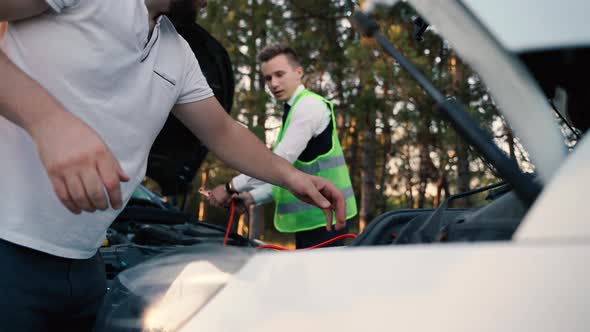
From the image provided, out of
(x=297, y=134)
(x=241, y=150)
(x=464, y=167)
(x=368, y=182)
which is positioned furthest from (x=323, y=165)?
(x=368, y=182)

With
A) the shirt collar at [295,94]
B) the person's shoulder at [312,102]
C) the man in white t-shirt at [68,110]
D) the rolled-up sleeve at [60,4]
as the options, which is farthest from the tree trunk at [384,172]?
the rolled-up sleeve at [60,4]

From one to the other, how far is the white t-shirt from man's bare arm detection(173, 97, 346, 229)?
0.93ft

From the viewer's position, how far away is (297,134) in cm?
338

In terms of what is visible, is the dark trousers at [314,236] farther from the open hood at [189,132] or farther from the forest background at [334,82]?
the forest background at [334,82]

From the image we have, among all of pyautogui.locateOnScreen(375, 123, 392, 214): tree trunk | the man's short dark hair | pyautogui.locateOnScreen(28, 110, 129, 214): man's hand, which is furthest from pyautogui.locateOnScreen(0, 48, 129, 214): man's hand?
pyautogui.locateOnScreen(375, 123, 392, 214): tree trunk

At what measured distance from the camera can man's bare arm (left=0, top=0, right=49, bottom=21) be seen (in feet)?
3.52

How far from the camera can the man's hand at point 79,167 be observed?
35.1 inches

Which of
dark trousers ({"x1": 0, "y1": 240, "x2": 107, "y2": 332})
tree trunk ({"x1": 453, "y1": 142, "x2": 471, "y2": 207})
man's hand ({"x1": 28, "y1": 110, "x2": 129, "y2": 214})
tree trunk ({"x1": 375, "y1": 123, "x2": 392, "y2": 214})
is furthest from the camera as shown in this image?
tree trunk ({"x1": 375, "y1": 123, "x2": 392, "y2": 214})

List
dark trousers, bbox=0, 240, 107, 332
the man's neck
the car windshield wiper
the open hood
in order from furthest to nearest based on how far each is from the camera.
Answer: the open hood < the man's neck < dark trousers, bbox=0, 240, 107, 332 < the car windshield wiper

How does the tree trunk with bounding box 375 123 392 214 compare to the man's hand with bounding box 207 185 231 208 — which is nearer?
the man's hand with bounding box 207 185 231 208

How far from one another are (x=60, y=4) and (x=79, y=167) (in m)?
0.38

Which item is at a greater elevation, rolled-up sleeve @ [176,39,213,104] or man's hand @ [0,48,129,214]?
rolled-up sleeve @ [176,39,213,104]

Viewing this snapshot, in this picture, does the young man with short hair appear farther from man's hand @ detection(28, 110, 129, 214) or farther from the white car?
the white car

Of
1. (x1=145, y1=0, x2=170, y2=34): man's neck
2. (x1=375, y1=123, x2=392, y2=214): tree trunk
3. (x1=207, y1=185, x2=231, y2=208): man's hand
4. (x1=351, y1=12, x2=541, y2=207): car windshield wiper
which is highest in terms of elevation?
(x1=145, y1=0, x2=170, y2=34): man's neck
